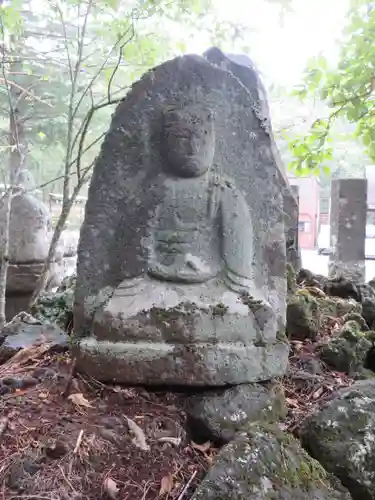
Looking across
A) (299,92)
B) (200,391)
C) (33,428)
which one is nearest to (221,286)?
(200,391)

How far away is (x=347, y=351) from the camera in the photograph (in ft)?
10.0

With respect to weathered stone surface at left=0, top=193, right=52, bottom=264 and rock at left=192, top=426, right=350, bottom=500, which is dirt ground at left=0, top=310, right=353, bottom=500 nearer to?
rock at left=192, top=426, right=350, bottom=500

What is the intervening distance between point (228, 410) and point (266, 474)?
1.54 ft

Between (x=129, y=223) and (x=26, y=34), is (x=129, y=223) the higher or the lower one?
the lower one

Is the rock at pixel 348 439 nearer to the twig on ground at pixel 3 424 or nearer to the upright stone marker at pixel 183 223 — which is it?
the upright stone marker at pixel 183 223

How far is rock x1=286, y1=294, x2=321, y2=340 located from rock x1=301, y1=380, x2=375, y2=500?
1.19 metres

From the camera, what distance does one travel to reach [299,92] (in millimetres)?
4555

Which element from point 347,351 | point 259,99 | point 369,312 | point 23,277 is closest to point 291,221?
point 369,312

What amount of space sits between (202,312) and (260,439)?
25.5 inches

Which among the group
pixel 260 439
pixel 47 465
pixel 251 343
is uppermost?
pixel 251 343

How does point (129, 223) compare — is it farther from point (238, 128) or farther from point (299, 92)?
point (299, 92)

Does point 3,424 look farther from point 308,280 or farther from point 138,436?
point 308,280

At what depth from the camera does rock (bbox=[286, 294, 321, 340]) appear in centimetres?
336

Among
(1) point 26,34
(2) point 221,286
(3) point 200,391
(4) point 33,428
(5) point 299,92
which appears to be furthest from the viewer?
(1) point 26,34
